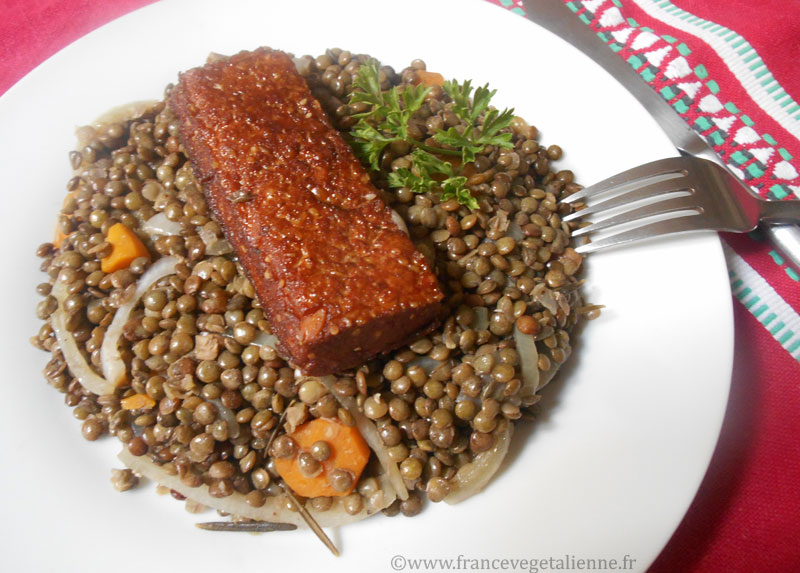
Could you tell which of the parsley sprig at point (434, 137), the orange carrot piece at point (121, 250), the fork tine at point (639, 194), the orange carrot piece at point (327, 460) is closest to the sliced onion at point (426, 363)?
the orange carrot piece at point (327, 460)

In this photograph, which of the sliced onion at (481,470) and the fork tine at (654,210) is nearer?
the sliced onion at (481,470)

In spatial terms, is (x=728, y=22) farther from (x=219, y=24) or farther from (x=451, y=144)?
(x=219, y=24)

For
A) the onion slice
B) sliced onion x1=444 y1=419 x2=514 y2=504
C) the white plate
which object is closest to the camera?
the white plate

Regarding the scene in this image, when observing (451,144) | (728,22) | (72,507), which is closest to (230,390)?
(72,507)

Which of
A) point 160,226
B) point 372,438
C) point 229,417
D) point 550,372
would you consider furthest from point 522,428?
point 160,226

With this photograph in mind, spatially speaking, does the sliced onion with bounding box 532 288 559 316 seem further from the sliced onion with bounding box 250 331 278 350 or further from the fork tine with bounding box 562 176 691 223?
the sliced onion with bounding box 250 331 278 350

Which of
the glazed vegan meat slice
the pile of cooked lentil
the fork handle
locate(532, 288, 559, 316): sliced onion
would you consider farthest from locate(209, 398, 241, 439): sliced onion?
the fork handle

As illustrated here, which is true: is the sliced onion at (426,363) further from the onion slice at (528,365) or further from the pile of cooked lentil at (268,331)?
the onion slice at (528,365)

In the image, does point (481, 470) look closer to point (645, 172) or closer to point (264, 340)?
point (264, 340)
